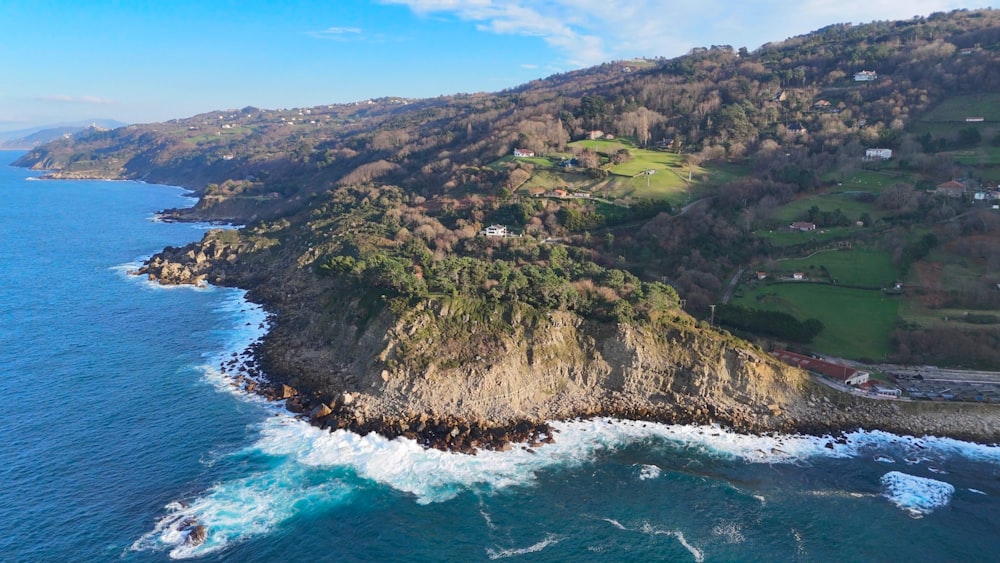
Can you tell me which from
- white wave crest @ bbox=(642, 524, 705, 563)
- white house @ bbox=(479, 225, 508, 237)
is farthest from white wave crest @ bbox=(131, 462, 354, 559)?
white house @ bbox=(479, 225, 508, 237)

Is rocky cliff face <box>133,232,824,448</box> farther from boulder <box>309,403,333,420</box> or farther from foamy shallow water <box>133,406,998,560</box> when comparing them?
foamy shallow water <box>133,406,998,560</box>

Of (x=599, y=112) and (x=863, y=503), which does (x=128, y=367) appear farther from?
(x=599, y=112)

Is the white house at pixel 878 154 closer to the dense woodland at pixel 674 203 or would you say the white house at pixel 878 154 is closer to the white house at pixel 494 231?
the dense woodland at pixel 674 203

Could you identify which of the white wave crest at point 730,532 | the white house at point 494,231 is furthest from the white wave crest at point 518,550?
the white house at point 494,231

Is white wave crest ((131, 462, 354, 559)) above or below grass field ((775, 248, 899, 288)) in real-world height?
below

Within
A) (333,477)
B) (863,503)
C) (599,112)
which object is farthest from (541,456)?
A: (599,112)

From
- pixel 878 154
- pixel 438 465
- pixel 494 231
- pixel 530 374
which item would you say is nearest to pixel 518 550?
A: pixel 438 465
